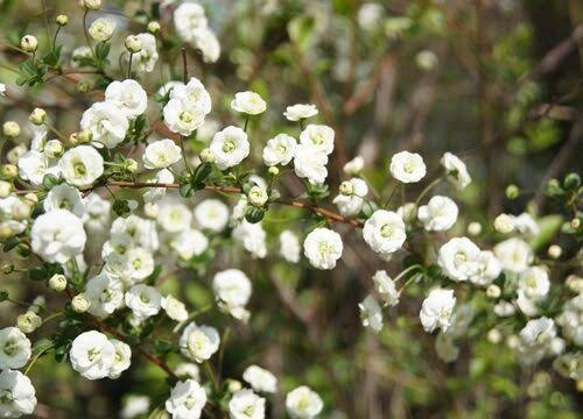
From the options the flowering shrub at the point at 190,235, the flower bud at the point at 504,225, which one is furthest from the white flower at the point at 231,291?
the flower bud at the point at 504,225

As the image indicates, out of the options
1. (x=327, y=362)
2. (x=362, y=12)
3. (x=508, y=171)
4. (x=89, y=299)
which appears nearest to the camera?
(x=89, y=299)

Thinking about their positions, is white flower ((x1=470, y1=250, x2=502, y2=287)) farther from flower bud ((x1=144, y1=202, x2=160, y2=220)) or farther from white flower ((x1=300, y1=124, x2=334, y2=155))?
flower bud ((x1=144, y1=202, x2=160, y2=220))

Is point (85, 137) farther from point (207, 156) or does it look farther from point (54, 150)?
point (207, 156)

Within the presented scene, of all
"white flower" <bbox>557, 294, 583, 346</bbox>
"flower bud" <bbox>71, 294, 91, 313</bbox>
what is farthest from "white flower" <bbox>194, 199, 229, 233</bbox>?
"white flower" <bbox>557, 294, 583, 346</bbox>

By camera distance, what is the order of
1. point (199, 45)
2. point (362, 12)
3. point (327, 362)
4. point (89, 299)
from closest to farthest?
point (89, 299) < point (199, 45) < point (327, 362) < point (362, 12)

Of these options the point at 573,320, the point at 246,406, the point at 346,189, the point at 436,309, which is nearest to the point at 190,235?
the point at 246,406

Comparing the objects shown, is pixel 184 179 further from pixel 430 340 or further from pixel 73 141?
pixel 430 340

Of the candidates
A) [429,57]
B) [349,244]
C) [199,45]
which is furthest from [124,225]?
[429,57]
